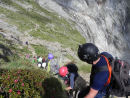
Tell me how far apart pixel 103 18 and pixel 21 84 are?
43.8 metres

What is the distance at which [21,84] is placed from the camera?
4.68 metres

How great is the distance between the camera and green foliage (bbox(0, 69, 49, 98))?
14.8 ft

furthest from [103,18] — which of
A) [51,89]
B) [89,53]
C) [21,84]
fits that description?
[21,84]

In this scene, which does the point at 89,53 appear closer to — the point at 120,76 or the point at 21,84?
the point at 120,76

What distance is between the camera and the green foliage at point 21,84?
4513 mm

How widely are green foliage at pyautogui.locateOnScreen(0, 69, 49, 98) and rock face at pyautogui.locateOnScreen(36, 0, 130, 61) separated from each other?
38.4 meters

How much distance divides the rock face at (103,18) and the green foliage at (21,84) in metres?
38.4

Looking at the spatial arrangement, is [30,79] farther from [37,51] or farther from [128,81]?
[37,51]

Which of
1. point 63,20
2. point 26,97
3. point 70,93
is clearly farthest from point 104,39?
point 26,97

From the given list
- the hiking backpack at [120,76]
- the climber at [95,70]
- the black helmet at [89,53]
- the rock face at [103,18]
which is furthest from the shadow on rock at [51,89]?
the rock face at [103,18]

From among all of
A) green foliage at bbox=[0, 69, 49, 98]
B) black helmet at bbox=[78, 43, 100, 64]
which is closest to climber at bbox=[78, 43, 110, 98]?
black helmet at bbox=[78, 43, 100, 64]

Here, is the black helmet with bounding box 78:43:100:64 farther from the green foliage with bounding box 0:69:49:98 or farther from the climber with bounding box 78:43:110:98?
the green foliage with bounding box 0:69:49:98

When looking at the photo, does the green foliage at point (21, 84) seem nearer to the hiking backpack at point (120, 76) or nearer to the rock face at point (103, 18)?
the hiking backpack at point (120, 76)

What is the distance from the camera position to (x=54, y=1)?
45.2 meters
